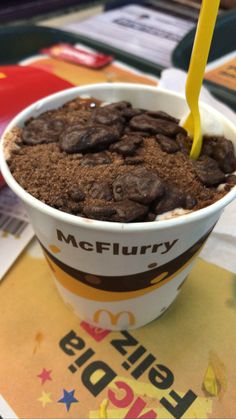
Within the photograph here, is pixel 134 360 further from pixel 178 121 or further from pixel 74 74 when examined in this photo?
pixel 74 74

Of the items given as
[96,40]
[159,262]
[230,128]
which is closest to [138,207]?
[159,262]

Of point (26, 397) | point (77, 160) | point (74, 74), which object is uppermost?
point (77, 160)

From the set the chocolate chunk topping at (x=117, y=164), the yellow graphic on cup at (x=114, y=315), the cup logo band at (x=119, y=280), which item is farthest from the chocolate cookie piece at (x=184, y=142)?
the yellow graphic on cup at (x=114, y=315)

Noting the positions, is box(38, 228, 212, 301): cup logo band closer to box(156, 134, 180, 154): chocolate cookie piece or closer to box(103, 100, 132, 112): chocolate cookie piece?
box(156, 134, 180, 154): chocolate cookie piece

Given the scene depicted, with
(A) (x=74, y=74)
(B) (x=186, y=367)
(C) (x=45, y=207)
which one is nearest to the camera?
(C) (x=45, y=207)

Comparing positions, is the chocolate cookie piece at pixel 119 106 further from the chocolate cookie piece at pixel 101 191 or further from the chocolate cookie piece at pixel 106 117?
the chocolate cookie piece at pixel 101 191

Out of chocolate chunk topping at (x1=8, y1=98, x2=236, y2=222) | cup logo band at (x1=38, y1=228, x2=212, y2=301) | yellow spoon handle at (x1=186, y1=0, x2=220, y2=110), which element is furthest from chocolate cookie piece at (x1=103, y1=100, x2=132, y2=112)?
cup logo band at (x1=38, y1=228, x2=212, y2=301)
